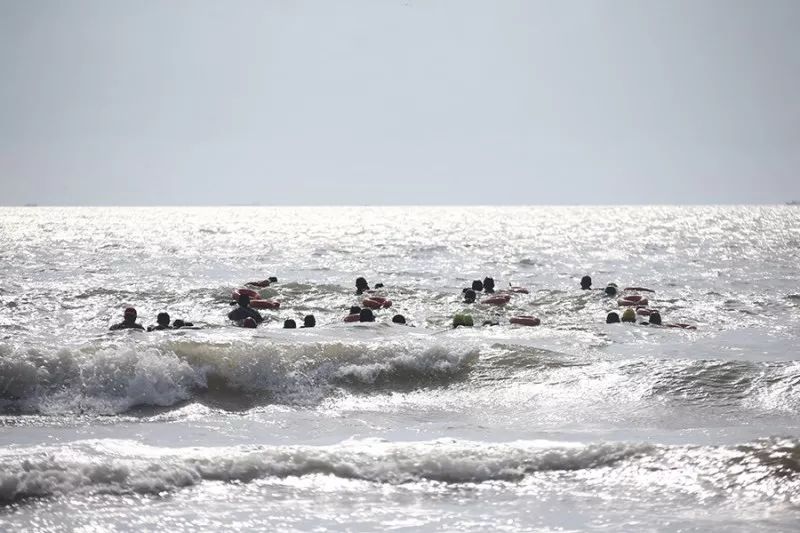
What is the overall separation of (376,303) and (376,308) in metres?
0.45

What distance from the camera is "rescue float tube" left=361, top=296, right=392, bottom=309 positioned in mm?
27870

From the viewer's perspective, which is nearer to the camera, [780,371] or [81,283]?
[780,371]

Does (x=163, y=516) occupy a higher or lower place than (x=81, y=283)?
lower

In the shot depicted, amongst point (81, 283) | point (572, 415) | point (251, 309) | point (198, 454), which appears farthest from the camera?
point (81, 283)

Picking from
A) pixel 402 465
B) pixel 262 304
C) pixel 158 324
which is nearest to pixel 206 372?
pixel 402 465

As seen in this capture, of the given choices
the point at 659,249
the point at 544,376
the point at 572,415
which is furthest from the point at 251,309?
the point at 659,249

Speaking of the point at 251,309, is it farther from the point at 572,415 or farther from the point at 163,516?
the point at 163,516

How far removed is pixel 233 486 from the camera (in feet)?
31.1

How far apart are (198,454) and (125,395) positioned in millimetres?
4438

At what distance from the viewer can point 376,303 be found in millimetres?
28188

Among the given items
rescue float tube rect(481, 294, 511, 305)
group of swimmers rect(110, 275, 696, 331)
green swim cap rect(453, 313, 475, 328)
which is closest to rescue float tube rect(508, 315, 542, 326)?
group of swimmers rect(110, 275, 696, 331)

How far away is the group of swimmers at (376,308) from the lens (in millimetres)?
21938

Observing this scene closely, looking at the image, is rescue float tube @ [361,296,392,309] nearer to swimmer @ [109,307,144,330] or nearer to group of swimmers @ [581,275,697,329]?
group of swimmers @ [581,275,697,329]

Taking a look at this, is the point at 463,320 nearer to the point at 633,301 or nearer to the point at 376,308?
the point at 376,308
